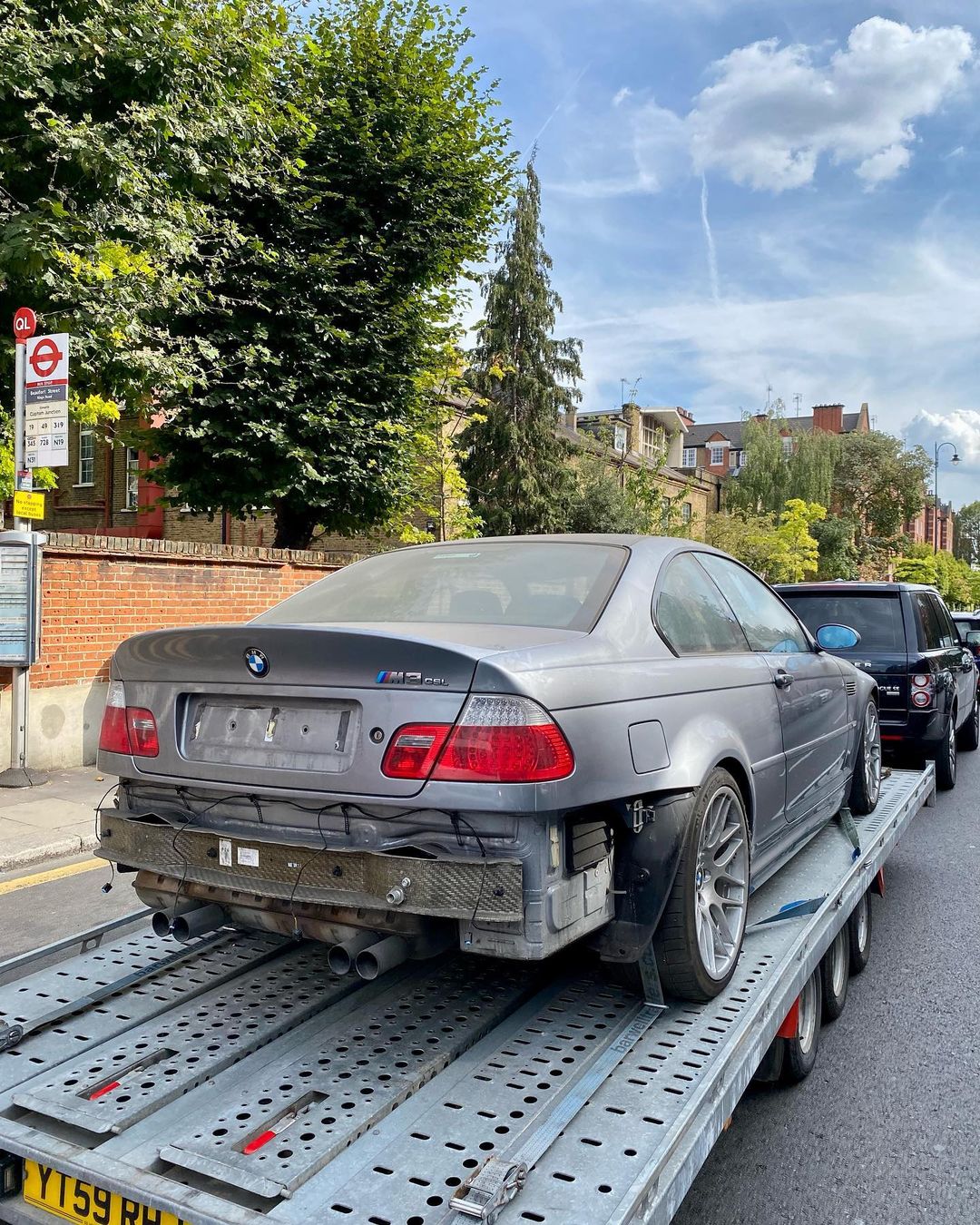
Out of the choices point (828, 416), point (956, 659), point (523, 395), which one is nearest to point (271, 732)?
point (956, 659)

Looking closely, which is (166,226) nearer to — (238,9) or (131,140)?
(131,140)

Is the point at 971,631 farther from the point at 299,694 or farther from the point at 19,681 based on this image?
the point at 299,694

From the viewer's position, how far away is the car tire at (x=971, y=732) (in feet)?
36.5

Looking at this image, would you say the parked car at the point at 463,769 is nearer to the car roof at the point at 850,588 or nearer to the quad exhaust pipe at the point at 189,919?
the quad exhaust pipe at the point at 189,919

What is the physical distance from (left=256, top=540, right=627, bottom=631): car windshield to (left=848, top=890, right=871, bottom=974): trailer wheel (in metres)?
1.94

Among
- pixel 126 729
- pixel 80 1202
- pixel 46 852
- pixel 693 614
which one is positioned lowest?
pixel 46 852

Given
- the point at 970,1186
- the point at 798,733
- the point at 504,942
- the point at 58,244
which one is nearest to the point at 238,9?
the point at 58,244

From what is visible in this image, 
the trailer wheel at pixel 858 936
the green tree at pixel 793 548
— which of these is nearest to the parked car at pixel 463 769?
the trailer wheel at pixel 858 936

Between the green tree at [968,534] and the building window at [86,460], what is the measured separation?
358ft

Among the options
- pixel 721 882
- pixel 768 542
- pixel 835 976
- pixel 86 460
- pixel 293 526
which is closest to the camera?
pixel 721 882

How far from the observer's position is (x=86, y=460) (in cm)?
2792

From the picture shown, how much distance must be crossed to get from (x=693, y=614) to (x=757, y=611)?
91cm

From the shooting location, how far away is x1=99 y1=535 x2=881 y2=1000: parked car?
7.93 feet

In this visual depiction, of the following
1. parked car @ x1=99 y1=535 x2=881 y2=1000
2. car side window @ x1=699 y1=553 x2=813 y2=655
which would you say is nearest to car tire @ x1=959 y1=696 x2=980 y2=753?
car side window @ x1=699 y1=553 x2=813 y2=655
